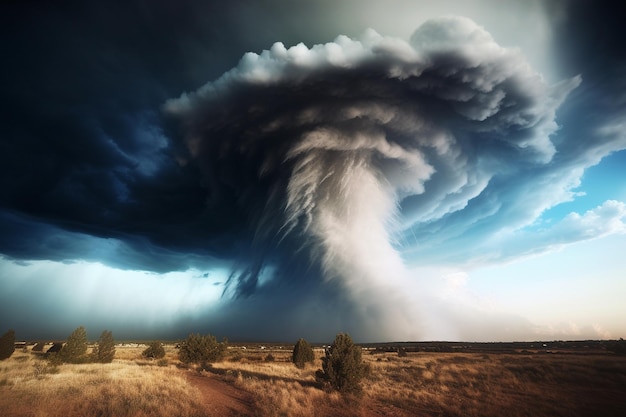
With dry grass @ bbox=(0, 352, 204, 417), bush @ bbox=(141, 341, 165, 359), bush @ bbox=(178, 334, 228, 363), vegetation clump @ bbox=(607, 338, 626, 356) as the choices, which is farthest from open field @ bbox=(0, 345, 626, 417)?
bush @ bbox=(141, 341, 165, 359)

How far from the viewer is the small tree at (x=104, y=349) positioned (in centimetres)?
3828

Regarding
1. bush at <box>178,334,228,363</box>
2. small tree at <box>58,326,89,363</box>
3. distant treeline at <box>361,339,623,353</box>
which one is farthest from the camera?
distant treeline at <box>361,339,623,353</box>

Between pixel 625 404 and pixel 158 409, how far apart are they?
23.7 metres

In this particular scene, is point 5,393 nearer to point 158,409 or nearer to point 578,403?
point 158,409

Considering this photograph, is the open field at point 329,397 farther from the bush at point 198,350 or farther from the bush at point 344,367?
the bush at point 198,350

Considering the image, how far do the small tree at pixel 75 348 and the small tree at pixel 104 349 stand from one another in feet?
7.52

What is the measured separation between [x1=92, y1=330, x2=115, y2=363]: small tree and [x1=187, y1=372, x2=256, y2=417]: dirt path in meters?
24.1

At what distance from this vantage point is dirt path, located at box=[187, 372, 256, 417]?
15745 mm

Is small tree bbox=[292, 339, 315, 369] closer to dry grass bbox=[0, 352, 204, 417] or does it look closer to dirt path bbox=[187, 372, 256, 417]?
dirt path bbox=[187, 372, 256, 417]

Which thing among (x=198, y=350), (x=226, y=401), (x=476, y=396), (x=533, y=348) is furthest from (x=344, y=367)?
(x=533, y=348)

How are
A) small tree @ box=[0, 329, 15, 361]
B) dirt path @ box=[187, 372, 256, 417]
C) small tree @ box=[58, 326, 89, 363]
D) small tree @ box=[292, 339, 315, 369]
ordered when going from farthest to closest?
small tree @ box=[292, 339, 315, 369] < small tree @ box=[0, 329, 15, 361] < small tree @ box=[58, 326, 89, 363] < dirt path @ box=[187, 372, 256, 417]

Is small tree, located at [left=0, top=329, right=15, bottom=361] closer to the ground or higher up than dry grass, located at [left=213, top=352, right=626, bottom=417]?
higher up

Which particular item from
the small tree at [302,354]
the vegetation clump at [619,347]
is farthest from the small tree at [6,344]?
the vegetation clump at [619,347]

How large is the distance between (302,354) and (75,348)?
26756 mm
